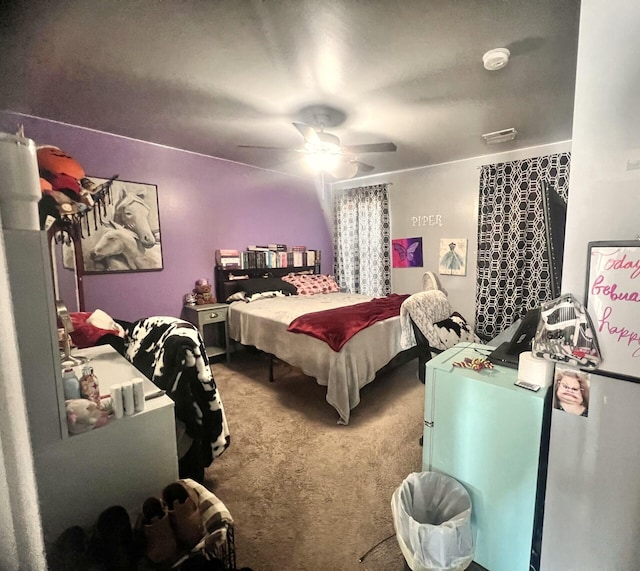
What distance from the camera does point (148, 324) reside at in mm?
1729

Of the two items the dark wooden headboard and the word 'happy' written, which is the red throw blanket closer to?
the dark wooden headboard

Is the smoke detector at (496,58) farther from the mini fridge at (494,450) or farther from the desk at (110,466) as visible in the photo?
the desk at (110,466)

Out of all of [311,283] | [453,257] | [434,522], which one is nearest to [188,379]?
[434,522]

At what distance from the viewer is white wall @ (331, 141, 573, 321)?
12.0 feet

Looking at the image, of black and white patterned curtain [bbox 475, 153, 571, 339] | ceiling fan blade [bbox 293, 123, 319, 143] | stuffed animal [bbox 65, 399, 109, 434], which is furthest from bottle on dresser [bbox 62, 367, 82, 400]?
black and white patterned curtain [bbox 475, 153, 571, 339]

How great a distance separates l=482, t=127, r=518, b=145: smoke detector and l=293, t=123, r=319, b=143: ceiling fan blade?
1756 millimetres

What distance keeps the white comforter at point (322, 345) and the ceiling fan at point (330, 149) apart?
136 centimetres

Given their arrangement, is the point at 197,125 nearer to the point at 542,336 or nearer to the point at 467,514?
the point at 542,336

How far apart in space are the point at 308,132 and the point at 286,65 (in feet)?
1.45

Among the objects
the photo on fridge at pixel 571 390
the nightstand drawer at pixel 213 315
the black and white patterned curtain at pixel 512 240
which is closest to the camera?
the photo on fridge at pixel 571 390

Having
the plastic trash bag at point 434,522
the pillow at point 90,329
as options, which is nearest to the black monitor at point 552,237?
the plastic trash bag at point 434,522

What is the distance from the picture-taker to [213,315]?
11.1ft

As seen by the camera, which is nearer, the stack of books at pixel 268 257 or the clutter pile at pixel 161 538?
the clutter pile at pixel 161 538

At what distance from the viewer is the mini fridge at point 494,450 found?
40.2 inches
